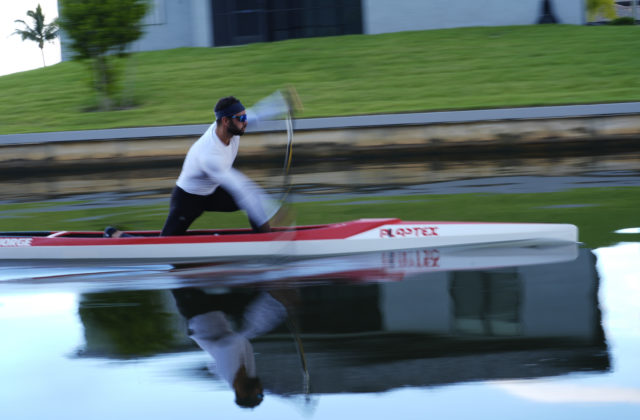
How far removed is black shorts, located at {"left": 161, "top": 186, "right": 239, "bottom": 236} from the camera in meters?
7.29

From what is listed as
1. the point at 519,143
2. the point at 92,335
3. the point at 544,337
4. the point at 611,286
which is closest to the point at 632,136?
the point at 519,143

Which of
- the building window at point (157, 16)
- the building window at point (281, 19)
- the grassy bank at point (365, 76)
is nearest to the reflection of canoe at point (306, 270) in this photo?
the grassy bank at point (365, 76)

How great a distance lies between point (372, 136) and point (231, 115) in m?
9.26

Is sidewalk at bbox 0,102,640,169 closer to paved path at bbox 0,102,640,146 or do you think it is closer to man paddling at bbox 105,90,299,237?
paved path at bbox 0,102,640,146

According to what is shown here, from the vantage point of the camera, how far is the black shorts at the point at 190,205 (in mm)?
7293

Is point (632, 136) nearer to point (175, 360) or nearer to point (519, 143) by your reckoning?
point (519, 143)

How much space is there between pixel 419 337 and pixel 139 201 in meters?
8.33

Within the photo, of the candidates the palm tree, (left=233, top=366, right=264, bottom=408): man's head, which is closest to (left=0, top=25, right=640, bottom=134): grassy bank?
(left=233, top=366, right=264, bottom=408): man's head

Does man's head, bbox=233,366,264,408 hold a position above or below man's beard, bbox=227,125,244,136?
below

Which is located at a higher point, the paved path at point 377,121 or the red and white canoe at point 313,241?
the paved path at point 377,121

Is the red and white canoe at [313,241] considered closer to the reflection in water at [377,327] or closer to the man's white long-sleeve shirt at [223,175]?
the man's white long-sleeve shirt at [223,175]

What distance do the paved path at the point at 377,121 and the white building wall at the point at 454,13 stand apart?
13.7 metres

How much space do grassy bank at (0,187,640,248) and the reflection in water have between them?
7.48 ft

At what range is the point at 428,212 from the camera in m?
9.53
